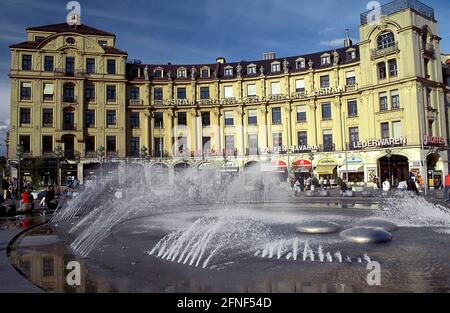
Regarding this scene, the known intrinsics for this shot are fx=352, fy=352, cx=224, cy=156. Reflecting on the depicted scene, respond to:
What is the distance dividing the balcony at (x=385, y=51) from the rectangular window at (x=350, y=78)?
158 inches

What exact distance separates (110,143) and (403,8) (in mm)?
39669

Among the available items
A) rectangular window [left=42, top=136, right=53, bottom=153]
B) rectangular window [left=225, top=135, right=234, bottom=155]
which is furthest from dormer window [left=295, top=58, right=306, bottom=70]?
rectangular window [left=42, top=136, right=53, bottom=153]

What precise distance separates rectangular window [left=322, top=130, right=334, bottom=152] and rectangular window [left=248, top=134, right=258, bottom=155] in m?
9.30

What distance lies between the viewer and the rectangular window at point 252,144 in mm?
49875

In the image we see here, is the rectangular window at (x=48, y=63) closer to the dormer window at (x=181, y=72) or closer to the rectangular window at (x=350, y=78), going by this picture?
the dormer window at (x=181, y=72)

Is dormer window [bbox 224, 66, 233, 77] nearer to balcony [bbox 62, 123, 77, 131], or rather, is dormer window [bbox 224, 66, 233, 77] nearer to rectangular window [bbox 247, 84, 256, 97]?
rectangular window [bbox 247, 84, 256, 97]

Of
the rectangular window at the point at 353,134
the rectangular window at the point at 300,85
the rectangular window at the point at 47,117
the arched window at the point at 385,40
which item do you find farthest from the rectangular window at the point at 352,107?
the rectangular window at the point at 47,117

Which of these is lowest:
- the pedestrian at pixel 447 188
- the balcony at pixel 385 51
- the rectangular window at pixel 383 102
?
the pedestrian at pixel 447 188

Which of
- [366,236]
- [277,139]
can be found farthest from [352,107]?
[366,236]

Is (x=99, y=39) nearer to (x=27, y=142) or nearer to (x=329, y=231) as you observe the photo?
(x=27, y=142)

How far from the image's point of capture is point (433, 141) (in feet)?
127

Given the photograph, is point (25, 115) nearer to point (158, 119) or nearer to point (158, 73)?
point (158, 119)
